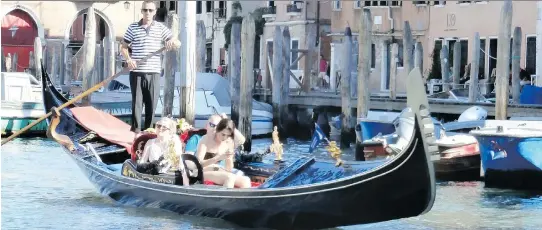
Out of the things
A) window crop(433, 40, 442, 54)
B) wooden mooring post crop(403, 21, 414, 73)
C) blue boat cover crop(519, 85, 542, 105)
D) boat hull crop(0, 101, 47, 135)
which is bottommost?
boat hull crop(0, 101, 47, 135)

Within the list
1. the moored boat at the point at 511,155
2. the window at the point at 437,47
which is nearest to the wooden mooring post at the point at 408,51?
the moored boat at the point at 511,155

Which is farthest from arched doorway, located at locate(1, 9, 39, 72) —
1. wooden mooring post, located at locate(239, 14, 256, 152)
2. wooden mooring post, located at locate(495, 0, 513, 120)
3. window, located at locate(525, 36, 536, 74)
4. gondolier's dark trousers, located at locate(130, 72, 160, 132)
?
gondolier's dark trousers, located at locate(130, 72, 160, 132)

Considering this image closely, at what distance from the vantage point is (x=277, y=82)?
13820 millimetres

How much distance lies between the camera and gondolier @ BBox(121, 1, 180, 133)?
8.18 meters

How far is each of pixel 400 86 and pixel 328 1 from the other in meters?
3.02

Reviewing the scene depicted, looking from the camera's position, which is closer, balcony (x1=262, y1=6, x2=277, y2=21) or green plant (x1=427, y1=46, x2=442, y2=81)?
green plant (x1=427, y1=46, x2=442, y2=81)

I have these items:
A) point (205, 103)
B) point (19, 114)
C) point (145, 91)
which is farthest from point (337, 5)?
point (145, 91)

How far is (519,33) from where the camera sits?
11.9 metres

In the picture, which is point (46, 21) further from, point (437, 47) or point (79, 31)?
point (437, 47)

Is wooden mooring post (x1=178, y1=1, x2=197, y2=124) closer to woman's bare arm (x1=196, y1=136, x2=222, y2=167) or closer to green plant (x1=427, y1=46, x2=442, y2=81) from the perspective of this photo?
woman's bare arm (x1=196, y1=136, x2=222, y2=167)

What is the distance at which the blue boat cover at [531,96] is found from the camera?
1253cm

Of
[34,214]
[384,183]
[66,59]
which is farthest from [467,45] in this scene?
[384,183]

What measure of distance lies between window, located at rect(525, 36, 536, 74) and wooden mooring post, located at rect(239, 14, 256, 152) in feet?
17.1

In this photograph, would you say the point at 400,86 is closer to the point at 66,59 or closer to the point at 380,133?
the point at 66,59
